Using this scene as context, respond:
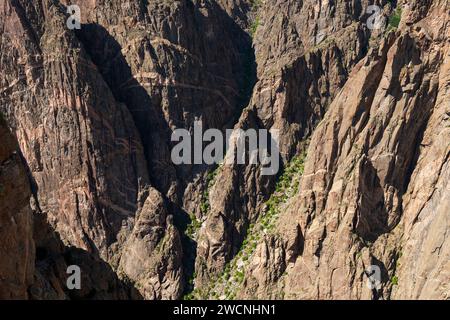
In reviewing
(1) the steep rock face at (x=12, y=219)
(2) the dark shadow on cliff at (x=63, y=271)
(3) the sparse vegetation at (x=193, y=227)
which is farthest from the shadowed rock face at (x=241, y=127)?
(1) the steep rock face at (x=12, y=219)

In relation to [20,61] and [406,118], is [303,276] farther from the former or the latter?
[20,61]

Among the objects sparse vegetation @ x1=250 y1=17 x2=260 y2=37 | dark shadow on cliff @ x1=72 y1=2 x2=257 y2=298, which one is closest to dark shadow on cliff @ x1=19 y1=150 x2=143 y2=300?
dark shadow on cliff @ x1=72 y1=2 x2=257 y2=298

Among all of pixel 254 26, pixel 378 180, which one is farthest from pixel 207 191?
pixel 254 26

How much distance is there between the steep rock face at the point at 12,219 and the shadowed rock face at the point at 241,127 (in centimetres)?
6203

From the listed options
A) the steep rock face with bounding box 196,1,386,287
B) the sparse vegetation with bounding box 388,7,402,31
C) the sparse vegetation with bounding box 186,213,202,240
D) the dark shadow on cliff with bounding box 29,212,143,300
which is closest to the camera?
the dark shadow on cliff with bounding box 29,212,143,300

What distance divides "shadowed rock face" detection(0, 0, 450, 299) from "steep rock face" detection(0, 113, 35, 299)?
62.0 m

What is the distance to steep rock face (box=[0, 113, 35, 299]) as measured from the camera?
43750 millimetres

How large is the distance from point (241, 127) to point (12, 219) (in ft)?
267

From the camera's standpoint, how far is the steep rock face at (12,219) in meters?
43.8

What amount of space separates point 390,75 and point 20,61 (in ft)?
222

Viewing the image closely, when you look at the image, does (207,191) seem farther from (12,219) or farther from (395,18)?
(12,219)

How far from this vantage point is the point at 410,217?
358 ft

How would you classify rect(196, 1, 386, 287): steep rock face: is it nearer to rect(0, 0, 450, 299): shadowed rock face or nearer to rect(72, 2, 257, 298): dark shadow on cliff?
rect(0, 0, 450, 299): shadowed rock face

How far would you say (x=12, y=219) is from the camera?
44.7m
